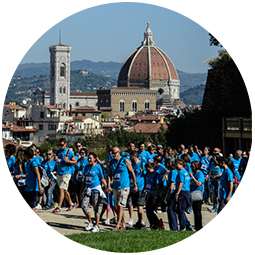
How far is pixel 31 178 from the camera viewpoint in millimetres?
9719

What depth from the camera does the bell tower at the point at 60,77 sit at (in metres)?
148

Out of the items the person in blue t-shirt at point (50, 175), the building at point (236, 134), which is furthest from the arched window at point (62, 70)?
the person in blue t-shirt at point (50, 175)

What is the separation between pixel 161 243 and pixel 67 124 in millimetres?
35922

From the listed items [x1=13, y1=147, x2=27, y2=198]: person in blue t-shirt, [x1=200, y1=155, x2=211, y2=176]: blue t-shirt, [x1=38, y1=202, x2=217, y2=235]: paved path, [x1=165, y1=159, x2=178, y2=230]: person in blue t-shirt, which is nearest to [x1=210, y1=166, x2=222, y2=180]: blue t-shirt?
[x1=200, y1=155, x2=211, y2=176]: blue t-shirt

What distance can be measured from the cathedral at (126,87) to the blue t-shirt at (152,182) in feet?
372

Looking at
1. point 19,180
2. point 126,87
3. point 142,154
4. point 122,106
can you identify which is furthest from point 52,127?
point 126,87

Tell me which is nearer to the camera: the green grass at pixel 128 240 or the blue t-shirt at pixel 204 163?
the green grass at pixel 128 240

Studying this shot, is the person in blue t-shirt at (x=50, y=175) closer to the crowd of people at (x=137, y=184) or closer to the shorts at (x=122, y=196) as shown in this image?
the crowd of people at (x=137, y=184)

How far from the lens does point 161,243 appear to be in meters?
8.86

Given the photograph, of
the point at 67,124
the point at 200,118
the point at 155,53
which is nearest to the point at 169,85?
the point at 155,53

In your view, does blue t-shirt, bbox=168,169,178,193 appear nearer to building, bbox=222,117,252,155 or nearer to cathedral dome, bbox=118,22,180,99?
building, bbox=222,117,252,155

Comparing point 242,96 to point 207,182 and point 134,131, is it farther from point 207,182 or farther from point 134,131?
point 134,131

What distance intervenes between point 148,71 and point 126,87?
26260 millimetres

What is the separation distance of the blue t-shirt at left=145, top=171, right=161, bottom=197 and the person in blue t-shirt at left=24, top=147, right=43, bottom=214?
194cm
